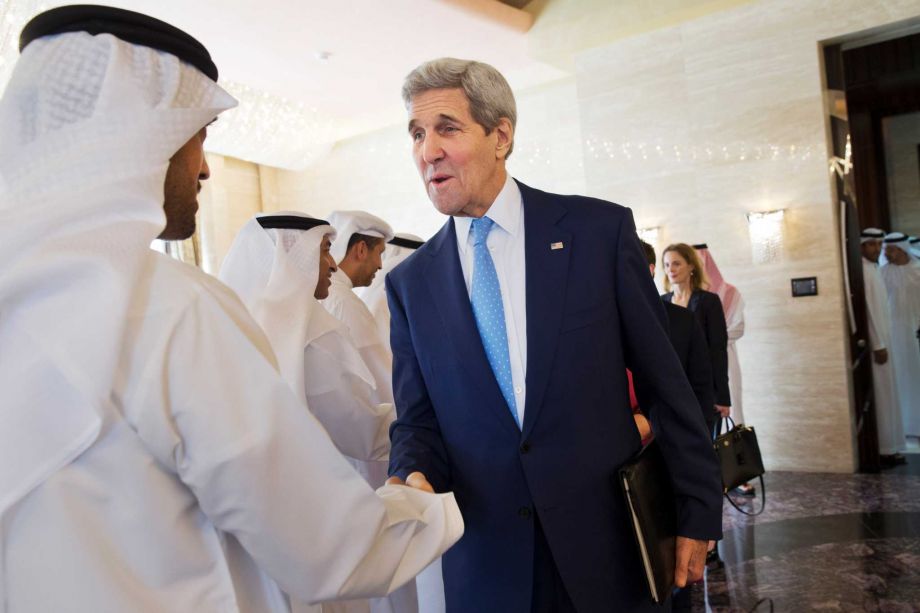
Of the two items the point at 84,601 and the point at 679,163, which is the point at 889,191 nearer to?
the point at 679,163

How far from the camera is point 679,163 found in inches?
332

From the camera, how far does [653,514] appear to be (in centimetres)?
182

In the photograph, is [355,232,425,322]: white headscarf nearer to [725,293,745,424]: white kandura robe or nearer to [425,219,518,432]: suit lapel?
[425,219,518,432]: suit lapel

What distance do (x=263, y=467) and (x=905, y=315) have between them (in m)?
10.1

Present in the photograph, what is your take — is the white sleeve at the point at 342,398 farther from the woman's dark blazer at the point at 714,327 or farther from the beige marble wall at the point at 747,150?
the beige marble wall at the point at 747,150

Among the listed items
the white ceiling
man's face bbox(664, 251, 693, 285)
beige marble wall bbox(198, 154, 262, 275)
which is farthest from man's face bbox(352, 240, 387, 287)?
beige marble wall bbox(198, 154, 262, 275)

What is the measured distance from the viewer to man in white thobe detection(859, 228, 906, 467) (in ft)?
25.9

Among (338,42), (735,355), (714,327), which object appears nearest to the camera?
(714,327)

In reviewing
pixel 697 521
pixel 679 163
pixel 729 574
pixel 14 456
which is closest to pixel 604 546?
pixel 697 521

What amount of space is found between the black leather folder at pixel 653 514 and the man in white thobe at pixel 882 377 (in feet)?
22.6

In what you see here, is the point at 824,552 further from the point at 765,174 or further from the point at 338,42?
the point at 338,42

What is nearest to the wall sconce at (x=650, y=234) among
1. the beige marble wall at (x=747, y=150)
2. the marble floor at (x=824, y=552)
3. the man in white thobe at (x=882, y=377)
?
the beige marble wall at (x=747, y=150)

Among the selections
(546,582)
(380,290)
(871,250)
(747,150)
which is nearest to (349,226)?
(380,290)

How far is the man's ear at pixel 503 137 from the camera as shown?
2.12 m
